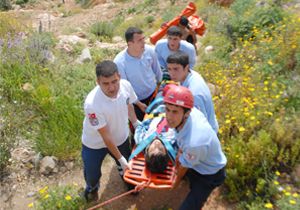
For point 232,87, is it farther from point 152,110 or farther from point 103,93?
point 103,93

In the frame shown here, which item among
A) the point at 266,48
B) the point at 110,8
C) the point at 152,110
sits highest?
the point at 266,48

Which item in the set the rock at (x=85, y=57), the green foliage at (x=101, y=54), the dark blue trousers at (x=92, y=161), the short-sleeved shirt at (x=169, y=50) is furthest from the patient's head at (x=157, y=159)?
the green foliage at (x=101, y=54)

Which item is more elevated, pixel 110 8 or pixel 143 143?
pixel 143 143

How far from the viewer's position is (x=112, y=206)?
3820 mm

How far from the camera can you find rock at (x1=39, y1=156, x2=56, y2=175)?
432 centimetres

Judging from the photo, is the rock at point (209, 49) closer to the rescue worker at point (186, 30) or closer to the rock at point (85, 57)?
the rescue worker at point (186, 30)

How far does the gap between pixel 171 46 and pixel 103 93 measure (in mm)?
1770

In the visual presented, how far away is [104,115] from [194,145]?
0.99 meters

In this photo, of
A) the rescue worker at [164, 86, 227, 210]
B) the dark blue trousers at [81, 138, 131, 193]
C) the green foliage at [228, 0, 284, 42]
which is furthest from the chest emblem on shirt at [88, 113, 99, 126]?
the green foliage at [228, 0, 284, 42]

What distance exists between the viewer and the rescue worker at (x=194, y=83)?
326 centimetres

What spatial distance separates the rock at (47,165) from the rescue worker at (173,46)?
2120 millimetres

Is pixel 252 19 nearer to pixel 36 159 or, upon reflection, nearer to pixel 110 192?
pixel 110 192

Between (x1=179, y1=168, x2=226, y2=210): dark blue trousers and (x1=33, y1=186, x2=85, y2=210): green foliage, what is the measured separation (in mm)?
1285

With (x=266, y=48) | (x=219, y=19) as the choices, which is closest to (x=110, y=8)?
(x=219, y=19)
